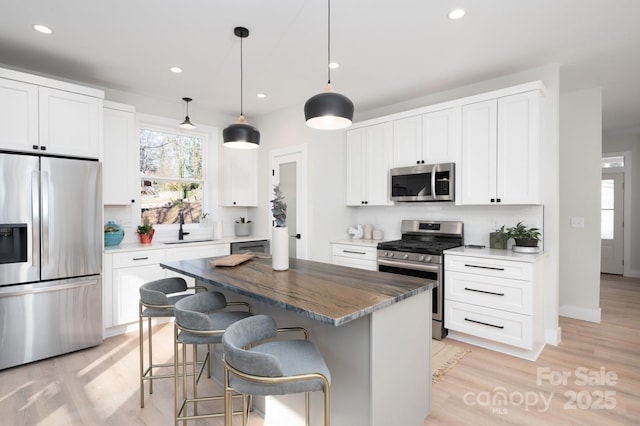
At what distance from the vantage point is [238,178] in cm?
506

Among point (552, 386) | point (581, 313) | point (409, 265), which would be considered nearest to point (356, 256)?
point (409, 265)

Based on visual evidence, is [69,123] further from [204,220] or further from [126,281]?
[204,220]

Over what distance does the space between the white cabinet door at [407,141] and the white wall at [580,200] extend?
196cm

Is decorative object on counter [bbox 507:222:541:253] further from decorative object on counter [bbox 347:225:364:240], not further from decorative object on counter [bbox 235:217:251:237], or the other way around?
decorative object on counter [bbox 235:217:251:237]

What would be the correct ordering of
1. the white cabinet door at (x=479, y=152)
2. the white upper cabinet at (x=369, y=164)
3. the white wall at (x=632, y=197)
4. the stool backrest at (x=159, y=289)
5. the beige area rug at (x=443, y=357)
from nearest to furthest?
the stool backrest at (x=159, y=289), the beige area rug at (x=443, y=357), the white cabinet door at (x=479, y=152), the white upper cabinet at (x=369, y=164), the white wall at (x=632, y=197)

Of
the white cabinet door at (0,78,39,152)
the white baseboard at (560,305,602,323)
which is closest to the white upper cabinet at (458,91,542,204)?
the white baseboard at (560,305,602,323)

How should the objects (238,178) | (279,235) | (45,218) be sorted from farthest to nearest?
(238,178) < (45,218) < (279,235)

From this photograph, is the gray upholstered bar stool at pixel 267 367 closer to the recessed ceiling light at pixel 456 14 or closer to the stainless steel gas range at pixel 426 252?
the stainless steel gas range at pixel 426 252

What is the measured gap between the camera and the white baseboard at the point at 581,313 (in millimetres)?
3984

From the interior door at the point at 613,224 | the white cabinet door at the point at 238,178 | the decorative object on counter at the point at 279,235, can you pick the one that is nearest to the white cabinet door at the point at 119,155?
the white cabinet door at the point at 238,178

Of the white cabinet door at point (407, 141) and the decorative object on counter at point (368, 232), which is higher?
the white cabinet door at point (407, 141)

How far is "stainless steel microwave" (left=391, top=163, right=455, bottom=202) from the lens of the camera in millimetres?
Result: 3658

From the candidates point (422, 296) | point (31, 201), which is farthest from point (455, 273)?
point (31, 201)

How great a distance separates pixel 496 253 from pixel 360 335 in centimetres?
219
